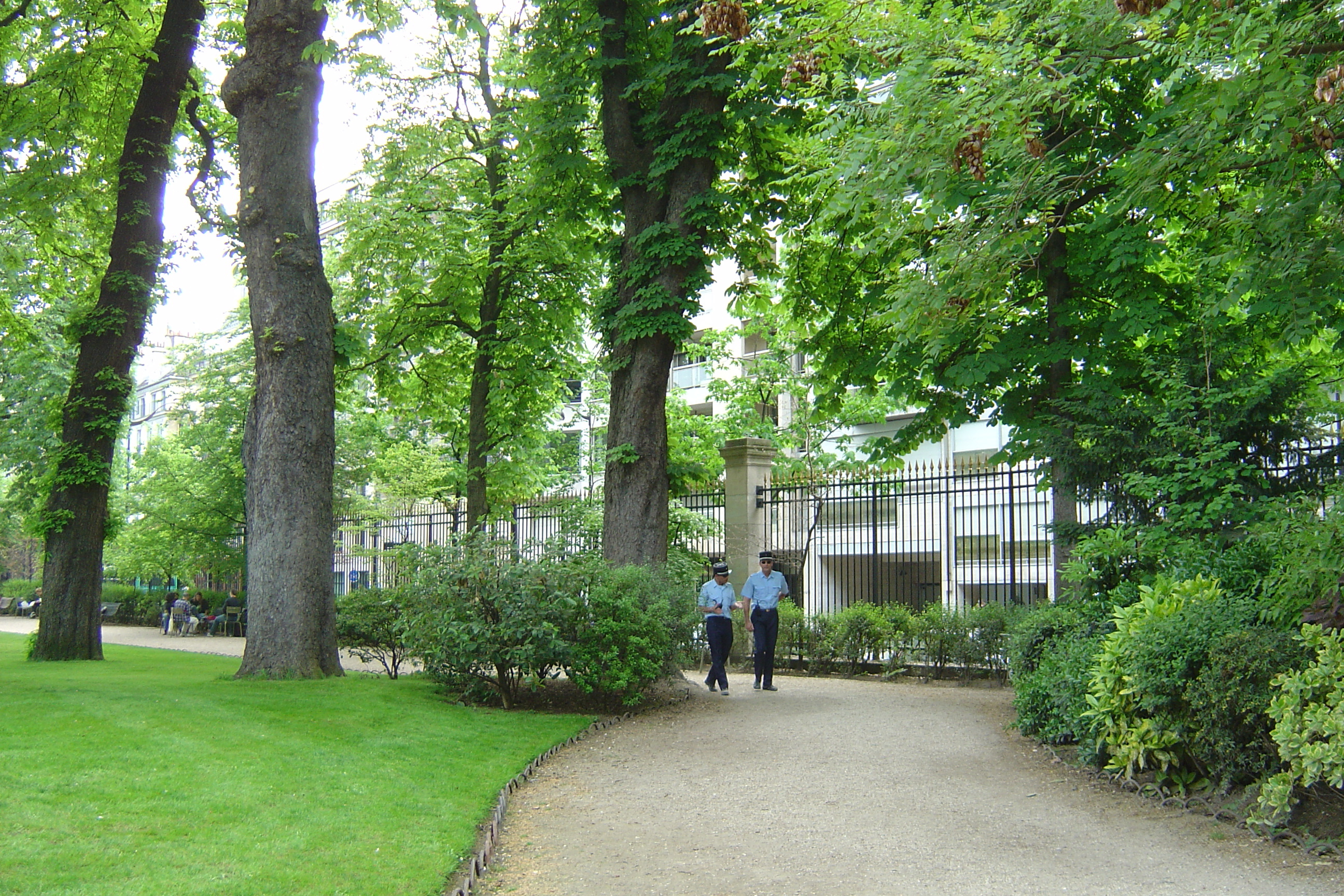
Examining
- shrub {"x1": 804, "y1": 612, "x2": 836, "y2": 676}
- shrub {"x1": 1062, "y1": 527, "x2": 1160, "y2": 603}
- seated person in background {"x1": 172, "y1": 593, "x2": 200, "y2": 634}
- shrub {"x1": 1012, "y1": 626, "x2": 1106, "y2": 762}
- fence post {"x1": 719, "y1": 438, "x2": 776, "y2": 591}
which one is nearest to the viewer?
shrub {"x1": 1012, "y1": 626, "x2": 1106, "y2": 762}

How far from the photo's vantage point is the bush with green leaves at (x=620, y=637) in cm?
1105

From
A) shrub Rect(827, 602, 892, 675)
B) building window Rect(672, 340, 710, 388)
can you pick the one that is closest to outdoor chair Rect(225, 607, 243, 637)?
building window Rect(672, 340, 710, 388)

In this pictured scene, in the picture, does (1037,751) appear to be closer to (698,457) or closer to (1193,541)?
(1193,541)

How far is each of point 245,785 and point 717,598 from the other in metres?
7.37

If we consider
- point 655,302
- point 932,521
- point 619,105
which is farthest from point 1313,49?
point 932,521

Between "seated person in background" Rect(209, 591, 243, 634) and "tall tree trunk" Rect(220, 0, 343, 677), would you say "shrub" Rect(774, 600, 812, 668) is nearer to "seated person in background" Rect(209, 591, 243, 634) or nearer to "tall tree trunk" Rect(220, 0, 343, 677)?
"tall tree trunk" Rect(220, 0, 343, 677)

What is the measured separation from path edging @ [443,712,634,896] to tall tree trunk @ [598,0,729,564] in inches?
157

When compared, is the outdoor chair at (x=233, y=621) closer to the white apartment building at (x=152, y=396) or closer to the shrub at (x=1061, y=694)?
the shrub at (x=1061, y=694)

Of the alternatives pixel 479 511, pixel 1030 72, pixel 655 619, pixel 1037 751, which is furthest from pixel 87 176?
pixel 1037 751

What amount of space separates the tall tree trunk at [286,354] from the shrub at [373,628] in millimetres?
1400

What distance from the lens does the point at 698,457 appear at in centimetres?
2442

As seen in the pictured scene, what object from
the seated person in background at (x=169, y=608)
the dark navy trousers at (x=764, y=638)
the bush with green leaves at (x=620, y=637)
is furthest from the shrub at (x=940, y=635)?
the seated person in background at (x=169, y=608)

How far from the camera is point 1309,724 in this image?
18.7 ft

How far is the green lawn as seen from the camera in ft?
16.9
